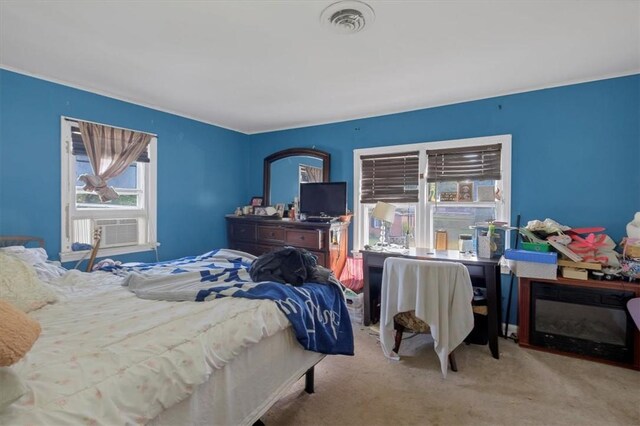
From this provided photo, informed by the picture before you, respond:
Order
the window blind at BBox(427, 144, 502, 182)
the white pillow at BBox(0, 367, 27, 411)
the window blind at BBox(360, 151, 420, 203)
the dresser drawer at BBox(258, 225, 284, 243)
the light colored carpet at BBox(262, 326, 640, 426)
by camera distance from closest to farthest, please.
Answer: the white pillow at BBox(0, 367, 27, 411) < the light colored carpet at BBox(262, 326, 640, 426) < the window blind at BBox(427, 144, 502, 182) < the window blind at BBox(360, 151, 420, 203) < the dresser drawer at BBox(258, 225, 284, 243)

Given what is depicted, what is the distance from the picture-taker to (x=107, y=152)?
10.5ft

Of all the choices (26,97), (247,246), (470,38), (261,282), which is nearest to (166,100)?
(26,97)

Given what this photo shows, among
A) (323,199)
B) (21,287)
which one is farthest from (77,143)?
(323,199)

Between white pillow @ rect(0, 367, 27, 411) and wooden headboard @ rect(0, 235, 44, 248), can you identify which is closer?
white pillow @ rect(0, 367, 27, 411)

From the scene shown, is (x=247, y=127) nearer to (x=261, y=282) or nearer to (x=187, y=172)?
(x=187, y=172)

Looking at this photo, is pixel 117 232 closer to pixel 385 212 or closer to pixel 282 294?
pixel 282 294

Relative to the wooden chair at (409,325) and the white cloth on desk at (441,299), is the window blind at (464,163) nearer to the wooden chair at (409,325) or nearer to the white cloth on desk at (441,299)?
the white cloth on desk at (441,299)

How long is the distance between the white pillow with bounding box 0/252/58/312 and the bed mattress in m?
0.06

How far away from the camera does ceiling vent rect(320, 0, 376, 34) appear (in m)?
1.76

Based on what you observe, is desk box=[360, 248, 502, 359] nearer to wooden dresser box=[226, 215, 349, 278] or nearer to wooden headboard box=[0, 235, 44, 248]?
wooden dresser box=[226, 215, 349, 278]

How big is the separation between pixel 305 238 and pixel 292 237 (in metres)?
0.20

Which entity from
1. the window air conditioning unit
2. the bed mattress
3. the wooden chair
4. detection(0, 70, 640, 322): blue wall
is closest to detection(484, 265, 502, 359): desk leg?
the wooden chair

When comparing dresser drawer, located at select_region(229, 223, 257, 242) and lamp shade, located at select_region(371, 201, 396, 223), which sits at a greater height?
lamp shade, located at select_region(371, 201, 396, 223)

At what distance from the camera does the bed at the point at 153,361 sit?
0.92 metres
